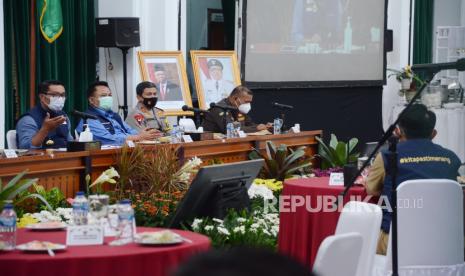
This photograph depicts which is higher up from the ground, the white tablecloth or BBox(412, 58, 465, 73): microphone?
BBox(412, 58, 465, 73): microphone

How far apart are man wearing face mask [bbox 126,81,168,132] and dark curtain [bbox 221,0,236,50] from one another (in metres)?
4.28

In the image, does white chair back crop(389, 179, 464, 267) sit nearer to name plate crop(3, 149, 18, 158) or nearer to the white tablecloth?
name plate crop(3, 149, 18, 158)

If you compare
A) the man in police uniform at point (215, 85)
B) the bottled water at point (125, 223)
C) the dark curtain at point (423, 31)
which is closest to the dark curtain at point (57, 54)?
the man in police uniform at point (215, 85)

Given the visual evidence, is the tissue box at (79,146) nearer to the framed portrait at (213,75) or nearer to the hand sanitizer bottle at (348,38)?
the framed portrait at (213,75)

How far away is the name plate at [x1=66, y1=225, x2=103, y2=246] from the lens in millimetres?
3162

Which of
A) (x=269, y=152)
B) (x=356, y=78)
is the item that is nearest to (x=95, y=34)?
(x=269, y=152)

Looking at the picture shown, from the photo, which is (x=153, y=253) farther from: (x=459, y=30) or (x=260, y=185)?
(x=459, y=30)

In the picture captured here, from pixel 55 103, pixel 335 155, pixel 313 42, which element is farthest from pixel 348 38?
pixel 55 103

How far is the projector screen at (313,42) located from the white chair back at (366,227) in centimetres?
770

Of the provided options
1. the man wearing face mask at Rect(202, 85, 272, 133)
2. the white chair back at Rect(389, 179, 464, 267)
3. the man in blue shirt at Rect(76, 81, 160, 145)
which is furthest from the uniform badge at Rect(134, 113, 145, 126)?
the white chair back at Rect(389, 179, 464, 267)

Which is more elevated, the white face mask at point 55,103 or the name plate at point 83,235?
the white face mask at point 55,103

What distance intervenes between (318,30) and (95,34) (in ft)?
12.3

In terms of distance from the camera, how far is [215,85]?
10.1 meters

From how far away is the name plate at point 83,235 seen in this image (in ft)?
10.4
